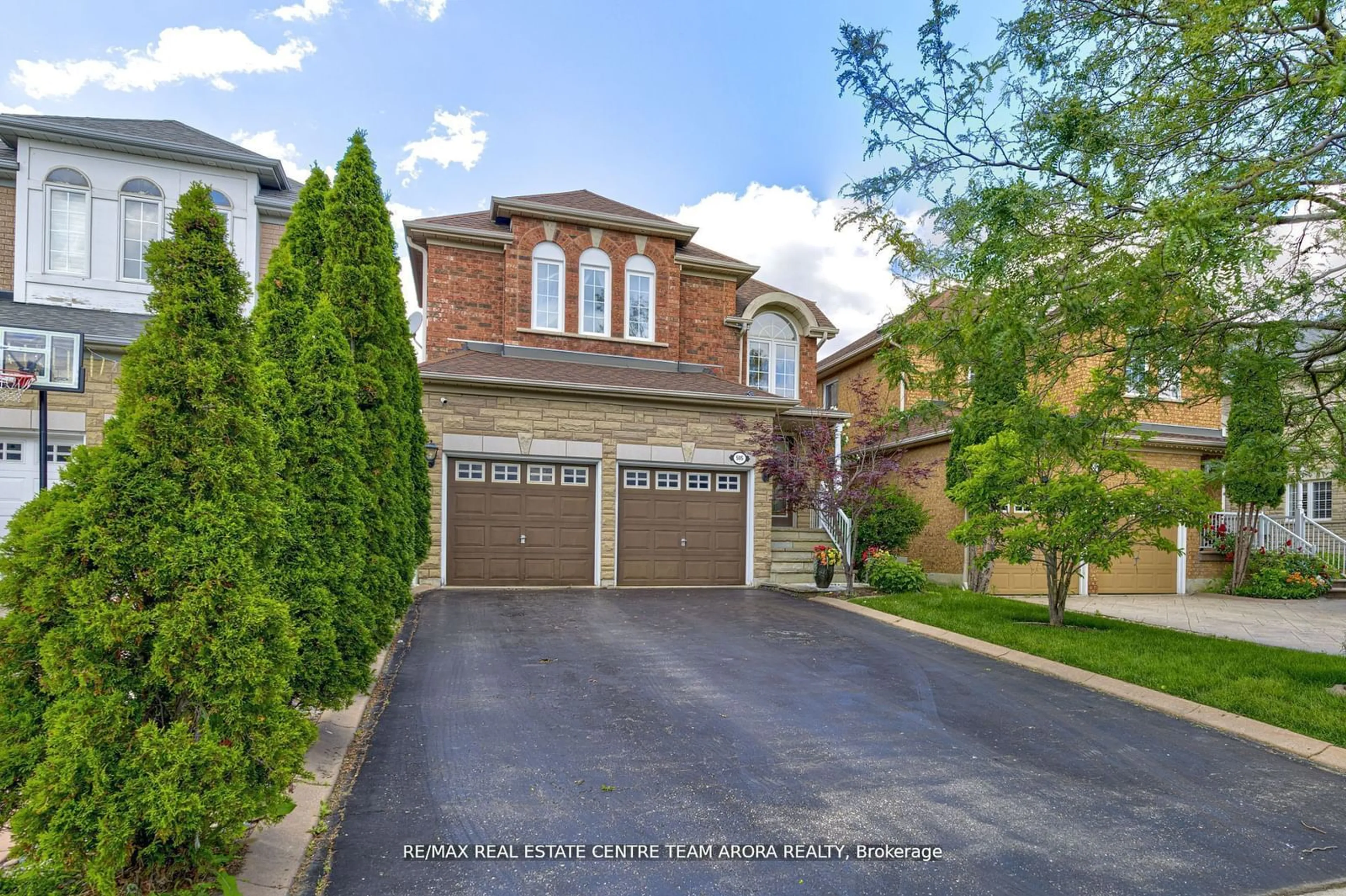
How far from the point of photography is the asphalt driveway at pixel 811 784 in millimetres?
3254

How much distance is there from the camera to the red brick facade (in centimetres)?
1439

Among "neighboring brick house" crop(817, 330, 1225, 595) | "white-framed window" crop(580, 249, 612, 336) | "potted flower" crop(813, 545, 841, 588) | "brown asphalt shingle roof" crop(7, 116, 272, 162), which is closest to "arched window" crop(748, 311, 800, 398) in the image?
"neighboring brick house" crop(817, 330, 1225, 595)

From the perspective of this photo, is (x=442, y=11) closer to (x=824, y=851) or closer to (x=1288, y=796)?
(x=824, y=851)

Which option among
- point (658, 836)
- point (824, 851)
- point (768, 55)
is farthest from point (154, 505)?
point (768, 55)

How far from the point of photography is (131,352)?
2.74 metres

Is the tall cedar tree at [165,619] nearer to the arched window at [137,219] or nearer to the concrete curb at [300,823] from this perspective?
the concrete curb at [300,823]

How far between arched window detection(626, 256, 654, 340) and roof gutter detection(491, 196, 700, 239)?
2.17 feet

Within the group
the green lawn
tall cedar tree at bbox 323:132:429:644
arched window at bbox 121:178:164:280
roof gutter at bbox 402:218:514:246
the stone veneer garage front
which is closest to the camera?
tall cedar tree at bbox 323:132:429:644

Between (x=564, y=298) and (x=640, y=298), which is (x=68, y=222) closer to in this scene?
(x=564, y=298)

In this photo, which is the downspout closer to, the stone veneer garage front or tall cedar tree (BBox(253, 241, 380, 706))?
the stone veneer garage front

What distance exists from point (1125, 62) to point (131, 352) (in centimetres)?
813

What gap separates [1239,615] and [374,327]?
15159mm

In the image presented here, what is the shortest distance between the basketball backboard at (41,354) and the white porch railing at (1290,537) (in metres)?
21.0

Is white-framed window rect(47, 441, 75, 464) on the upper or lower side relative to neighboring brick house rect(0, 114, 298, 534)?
lower
